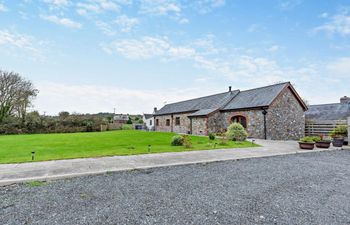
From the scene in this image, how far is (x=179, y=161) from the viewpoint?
6.97 metres

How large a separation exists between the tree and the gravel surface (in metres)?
28.8

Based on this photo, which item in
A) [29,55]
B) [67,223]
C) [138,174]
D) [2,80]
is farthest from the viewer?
[2,80]

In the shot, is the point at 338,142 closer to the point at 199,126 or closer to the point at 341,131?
the point at 341,131

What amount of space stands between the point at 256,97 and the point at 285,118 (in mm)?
3134

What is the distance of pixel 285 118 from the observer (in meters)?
17.1

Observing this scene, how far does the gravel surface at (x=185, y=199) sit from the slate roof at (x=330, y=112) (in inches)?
777

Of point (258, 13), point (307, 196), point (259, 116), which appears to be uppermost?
point (258, 13)

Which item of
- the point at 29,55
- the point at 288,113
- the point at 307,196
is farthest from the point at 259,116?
the point at 29,55

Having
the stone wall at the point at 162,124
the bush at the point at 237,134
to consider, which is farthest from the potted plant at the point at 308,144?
the stone wall at the point at 162,124

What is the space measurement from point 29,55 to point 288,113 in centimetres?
2085

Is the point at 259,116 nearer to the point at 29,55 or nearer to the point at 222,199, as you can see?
the point at 222,199

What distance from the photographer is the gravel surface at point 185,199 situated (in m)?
A: 2.94

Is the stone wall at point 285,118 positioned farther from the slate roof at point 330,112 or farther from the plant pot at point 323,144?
the slate roof at point 330,112

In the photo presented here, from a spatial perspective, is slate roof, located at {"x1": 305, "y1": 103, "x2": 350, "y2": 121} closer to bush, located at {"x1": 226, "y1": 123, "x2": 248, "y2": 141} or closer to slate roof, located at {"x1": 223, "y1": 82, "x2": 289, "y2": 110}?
slate roof, located at {"x1": 223, "y1": 82, "x2": 289, "y2": 110}
